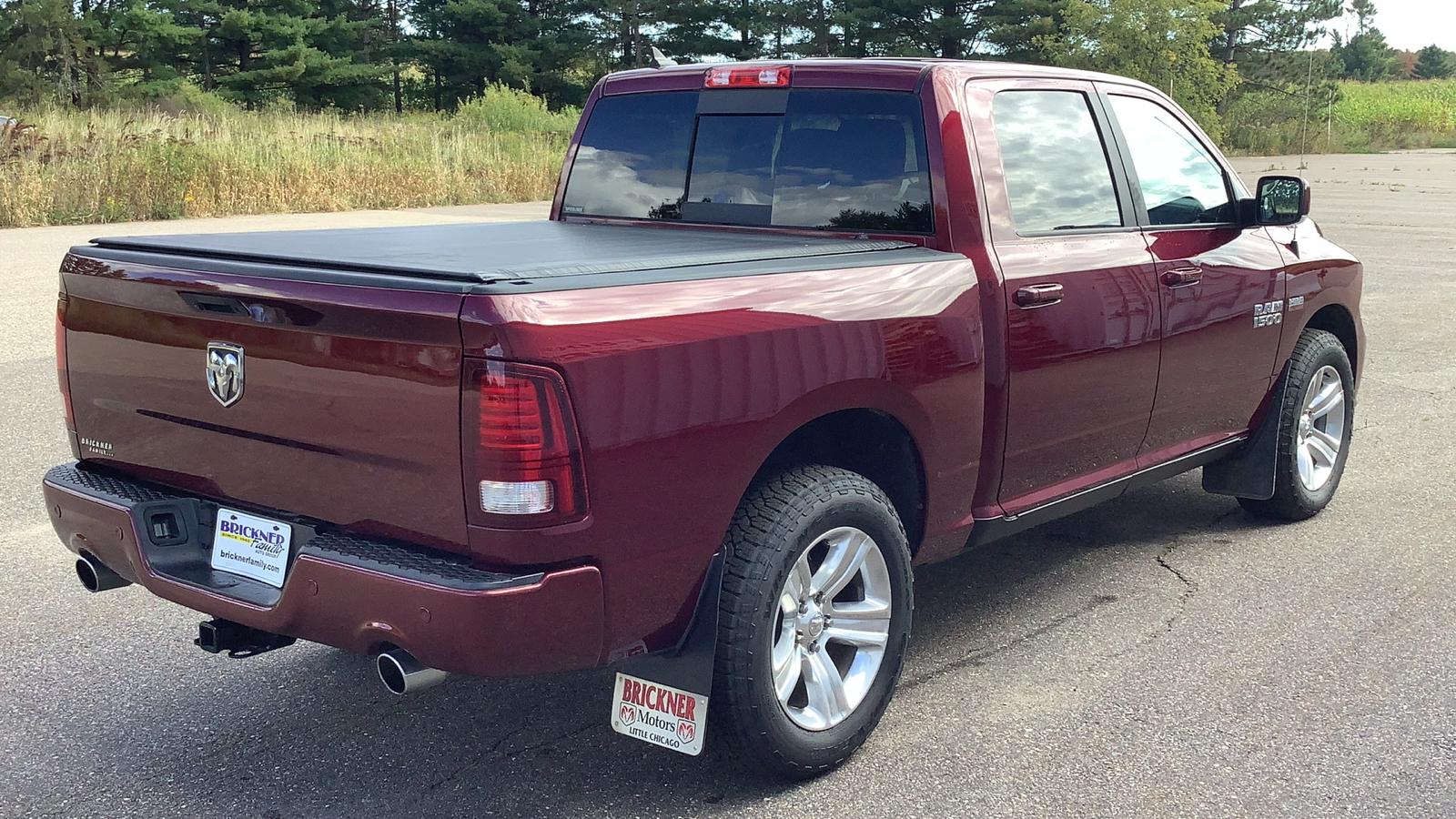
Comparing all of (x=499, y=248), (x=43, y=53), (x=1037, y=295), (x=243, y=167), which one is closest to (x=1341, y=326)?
(x=1037, y=295)

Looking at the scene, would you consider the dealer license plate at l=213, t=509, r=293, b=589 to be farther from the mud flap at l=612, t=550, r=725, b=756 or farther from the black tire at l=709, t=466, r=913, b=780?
the black tire at l=709, t=466, r=913, b=780

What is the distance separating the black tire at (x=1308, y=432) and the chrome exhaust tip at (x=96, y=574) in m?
4.33

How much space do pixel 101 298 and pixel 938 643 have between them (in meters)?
2.71

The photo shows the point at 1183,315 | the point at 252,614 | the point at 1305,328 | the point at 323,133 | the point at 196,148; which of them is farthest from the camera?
the point at 323,133

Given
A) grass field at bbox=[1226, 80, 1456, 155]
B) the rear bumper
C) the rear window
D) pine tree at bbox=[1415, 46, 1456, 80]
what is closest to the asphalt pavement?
the rear bumper

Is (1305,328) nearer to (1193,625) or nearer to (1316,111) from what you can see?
(1193,625)

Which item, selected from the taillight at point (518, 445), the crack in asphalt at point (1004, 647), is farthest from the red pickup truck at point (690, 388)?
the crack in asphalt at point (1004, 647)

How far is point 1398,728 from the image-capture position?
3607mm

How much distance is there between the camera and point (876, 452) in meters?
3.62

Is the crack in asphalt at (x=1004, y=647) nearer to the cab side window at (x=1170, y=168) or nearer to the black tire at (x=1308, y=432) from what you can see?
the black tire at (x=1308, y=432)

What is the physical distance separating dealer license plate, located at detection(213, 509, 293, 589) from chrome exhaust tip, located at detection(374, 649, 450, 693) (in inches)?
14.2

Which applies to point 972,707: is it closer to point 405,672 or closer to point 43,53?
point 405,672

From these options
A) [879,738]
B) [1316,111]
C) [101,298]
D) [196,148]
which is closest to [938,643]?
[879,738]

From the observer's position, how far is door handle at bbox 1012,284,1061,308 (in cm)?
380
